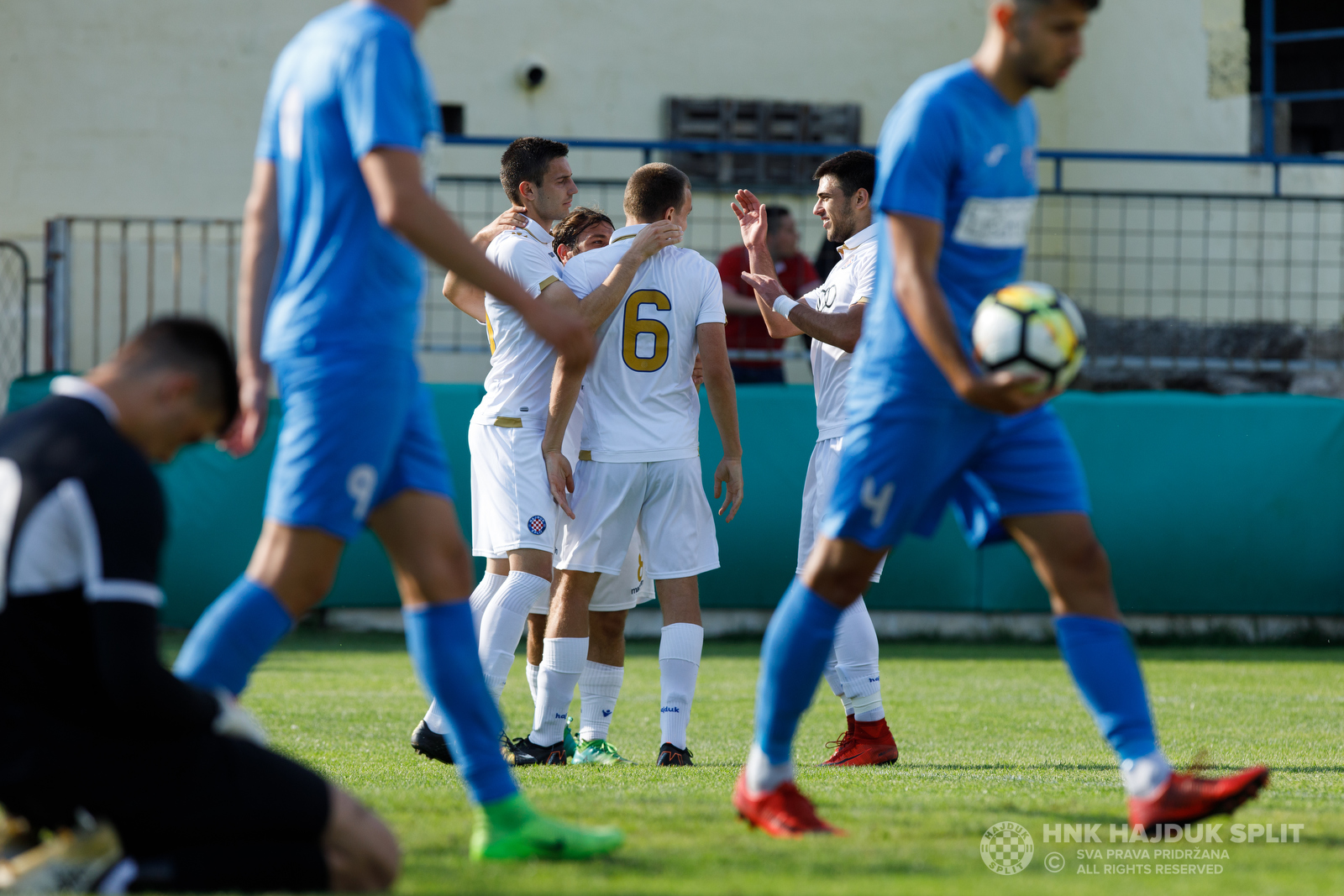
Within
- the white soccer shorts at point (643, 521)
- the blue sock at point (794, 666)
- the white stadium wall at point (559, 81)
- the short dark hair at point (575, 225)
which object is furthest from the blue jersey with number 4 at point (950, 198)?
the white stadium wall at point (559, 81)

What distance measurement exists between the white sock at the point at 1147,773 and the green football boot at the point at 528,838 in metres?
1.30

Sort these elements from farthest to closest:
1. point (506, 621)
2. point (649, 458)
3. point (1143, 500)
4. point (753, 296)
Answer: point (753, 296)
point (1143, 500)
point (649, 458)
point (506, 621)

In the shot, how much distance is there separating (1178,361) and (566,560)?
803 cm

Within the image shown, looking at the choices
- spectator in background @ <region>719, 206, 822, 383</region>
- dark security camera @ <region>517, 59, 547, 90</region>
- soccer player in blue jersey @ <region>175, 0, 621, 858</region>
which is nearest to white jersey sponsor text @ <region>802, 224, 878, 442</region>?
soccer player in blue jersey @ <region>175, 0, 621, 858</region>

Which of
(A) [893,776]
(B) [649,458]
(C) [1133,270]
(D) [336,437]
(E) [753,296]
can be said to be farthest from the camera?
(C) [1133,270]

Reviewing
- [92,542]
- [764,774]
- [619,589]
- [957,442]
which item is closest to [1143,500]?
[619,589]

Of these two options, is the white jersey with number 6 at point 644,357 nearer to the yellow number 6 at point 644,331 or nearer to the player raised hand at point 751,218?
the yellow number 6 at point 644,331

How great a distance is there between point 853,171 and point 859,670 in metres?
2.13

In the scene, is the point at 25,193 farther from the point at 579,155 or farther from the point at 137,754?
the point at 137,754

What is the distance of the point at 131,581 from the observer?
8.74ft

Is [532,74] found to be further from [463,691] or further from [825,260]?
[463,691]

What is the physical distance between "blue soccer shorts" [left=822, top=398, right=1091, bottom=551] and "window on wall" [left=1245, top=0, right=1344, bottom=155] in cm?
1562

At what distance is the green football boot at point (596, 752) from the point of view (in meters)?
5.69

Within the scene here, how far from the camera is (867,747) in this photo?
577 centimetres
